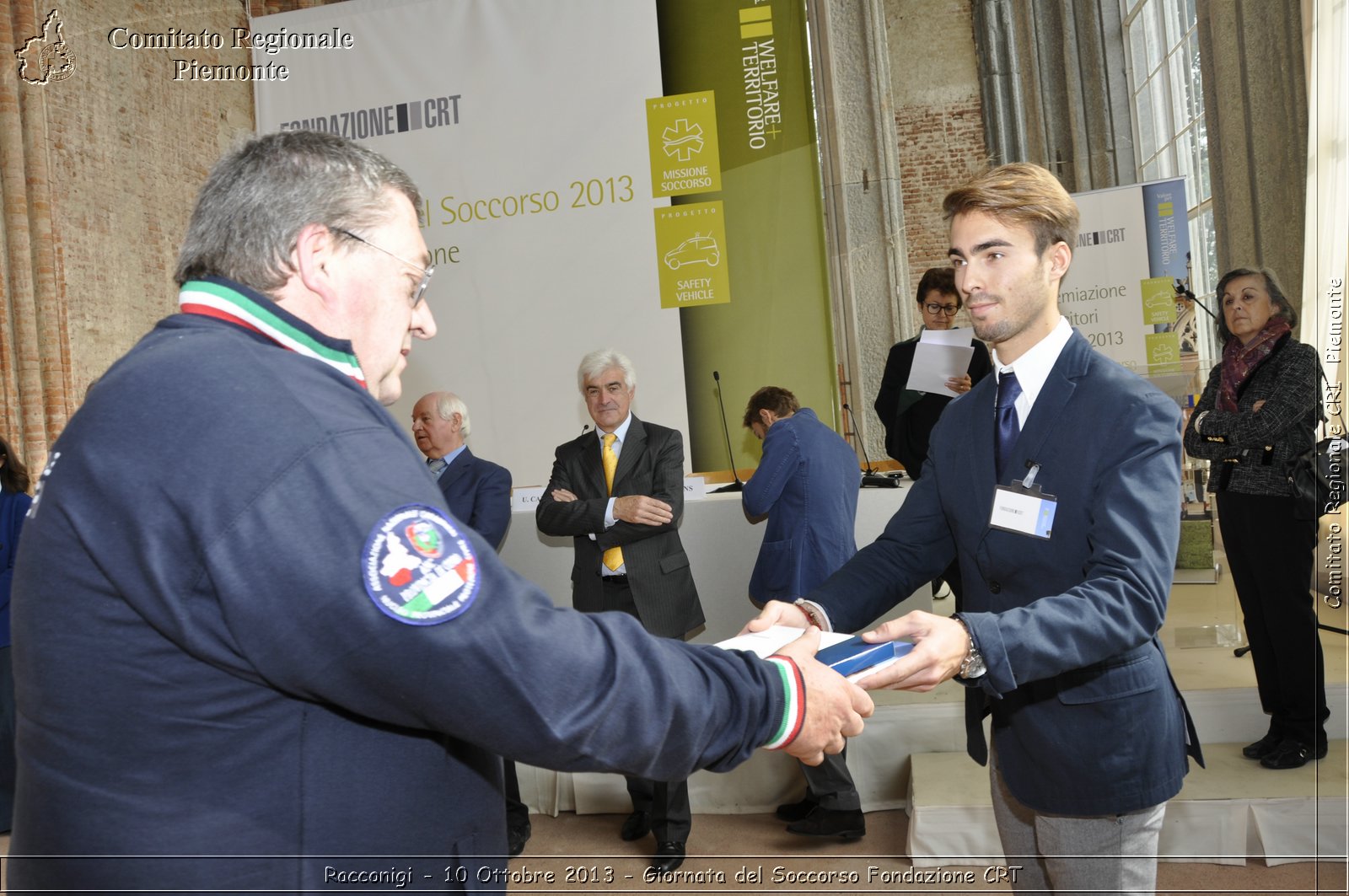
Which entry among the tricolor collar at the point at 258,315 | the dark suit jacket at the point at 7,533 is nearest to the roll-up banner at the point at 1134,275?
the tricolor collar at the point at 258,315

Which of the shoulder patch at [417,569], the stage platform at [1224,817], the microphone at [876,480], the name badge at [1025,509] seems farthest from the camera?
the microphone at [876,480]

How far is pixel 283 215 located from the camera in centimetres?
127

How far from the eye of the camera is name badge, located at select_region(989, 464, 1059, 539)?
178 cm

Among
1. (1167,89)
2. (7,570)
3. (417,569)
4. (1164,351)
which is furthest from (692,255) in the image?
(1167,89)

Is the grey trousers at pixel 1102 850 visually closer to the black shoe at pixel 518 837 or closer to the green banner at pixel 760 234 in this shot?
the black shoe at pixel 518 837

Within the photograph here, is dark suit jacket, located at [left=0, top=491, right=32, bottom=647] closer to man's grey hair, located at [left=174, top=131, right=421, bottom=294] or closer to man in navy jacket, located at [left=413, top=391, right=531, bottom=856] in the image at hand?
man in navy jacket, located at [left=413, top=391, right=531, bottom=856]

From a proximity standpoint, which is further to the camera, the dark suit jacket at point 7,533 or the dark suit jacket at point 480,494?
the dark suit jacket at point 7,533

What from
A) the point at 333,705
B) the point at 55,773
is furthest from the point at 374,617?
the point at 55,773

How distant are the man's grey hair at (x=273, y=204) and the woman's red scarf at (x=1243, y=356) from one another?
3348mm

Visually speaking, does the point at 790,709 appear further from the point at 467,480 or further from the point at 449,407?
the point at 449,407

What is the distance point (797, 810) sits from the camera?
4574 millimetres

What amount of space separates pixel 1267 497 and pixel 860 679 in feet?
9.55

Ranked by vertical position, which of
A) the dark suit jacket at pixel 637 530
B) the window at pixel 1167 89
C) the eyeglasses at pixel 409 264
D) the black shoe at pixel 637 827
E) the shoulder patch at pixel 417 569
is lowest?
the black shoe at pixel 637 827

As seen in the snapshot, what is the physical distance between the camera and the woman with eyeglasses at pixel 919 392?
15.7ft
